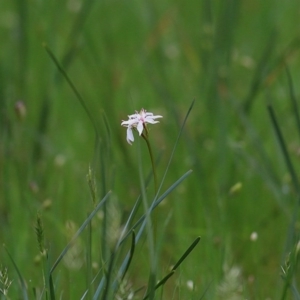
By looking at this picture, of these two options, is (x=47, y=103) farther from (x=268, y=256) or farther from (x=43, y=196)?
(x=268, y=256)

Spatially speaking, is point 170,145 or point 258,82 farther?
point 170,145

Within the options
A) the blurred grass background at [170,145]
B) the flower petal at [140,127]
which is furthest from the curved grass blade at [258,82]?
the flower petal at [140,127]

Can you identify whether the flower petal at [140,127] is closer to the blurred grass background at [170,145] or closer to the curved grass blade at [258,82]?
the blurred grass background at [170,145]

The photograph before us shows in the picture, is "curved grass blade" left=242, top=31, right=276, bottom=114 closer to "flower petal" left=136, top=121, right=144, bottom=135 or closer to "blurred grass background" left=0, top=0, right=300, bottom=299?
"blurred grass background" left=0, top=0, right=300, bottom=299

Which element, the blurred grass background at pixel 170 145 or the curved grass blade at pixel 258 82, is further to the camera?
the curved grass blade at pixel 258 82

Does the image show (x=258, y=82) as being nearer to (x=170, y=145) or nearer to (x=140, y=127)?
(x=170, y=145)

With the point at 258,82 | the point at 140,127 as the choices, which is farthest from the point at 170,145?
the point at 140,127

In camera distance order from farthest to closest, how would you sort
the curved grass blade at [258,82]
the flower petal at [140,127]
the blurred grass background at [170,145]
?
1. the curved grass blade at [258,82]
2. the blurred grass background at [170,145]
3. the flower petal at [140,127]

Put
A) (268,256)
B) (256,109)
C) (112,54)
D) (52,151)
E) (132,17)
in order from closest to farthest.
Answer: (268,256) → (52,151) → (256,109) → (112,54) → (132,17)

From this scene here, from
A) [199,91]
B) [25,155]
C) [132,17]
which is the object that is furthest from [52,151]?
[132,17]
